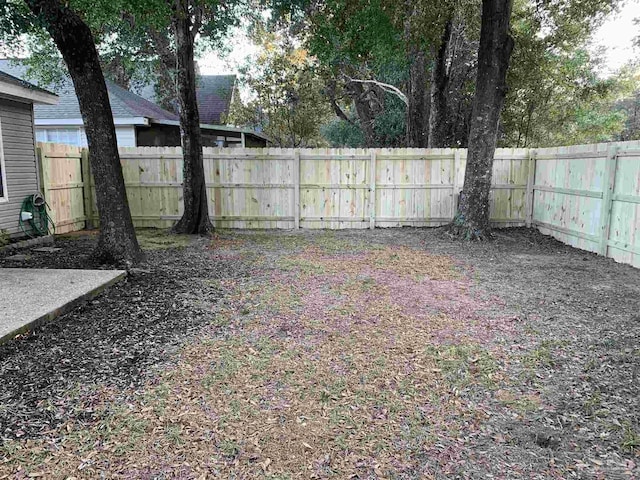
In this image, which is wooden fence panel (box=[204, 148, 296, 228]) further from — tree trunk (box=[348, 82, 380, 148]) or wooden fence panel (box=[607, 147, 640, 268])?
tree trunk (box=[348, 82, 380, 148])

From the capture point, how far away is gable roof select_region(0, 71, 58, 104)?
6.96m

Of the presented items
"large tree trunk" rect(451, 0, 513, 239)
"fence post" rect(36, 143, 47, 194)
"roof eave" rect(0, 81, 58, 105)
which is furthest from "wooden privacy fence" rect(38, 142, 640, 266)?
"large tree trunk" rect(451, 0, 513, 239)

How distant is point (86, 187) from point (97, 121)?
4.71 m

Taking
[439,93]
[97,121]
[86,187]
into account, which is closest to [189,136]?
[86,187]

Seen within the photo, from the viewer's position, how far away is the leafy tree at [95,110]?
5348mm

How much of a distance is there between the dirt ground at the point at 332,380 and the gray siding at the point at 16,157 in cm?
332

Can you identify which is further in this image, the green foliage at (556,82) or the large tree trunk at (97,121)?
the green foliage at (556,82)

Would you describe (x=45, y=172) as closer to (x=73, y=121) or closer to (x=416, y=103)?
(x=73, y=121)

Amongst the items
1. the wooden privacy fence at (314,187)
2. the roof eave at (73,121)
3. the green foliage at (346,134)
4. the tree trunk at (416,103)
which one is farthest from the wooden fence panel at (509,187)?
the green foliage at (346,134)

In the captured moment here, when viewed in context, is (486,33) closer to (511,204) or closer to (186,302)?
(511,204)

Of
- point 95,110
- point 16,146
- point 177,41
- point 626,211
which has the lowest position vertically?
point 626,211

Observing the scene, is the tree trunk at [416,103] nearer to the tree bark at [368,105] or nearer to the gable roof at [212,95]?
the tree bark at [368,105]

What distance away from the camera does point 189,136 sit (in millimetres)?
8711

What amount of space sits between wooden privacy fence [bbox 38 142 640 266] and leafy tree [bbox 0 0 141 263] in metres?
3.70
